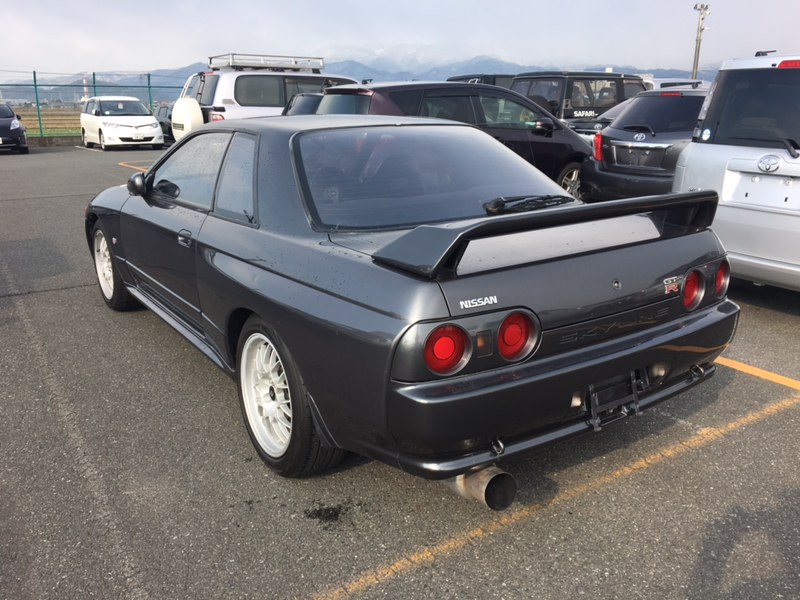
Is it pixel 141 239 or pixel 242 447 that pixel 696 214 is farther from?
pixel 141 239

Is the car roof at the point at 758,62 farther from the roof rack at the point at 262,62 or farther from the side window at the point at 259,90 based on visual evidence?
the roof rack at the point at 262,62

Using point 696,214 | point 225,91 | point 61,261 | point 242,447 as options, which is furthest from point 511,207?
point 225,91

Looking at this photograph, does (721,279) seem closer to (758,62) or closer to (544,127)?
(758,62)

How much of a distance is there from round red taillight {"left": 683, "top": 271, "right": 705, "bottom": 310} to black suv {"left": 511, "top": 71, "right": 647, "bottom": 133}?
989 centimetres

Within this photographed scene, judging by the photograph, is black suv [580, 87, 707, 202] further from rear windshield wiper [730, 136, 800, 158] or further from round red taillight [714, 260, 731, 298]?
round red taillight [714, 260, 731, 298]

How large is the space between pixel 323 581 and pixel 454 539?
20.3 inches

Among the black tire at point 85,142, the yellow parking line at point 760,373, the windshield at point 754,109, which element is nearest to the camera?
the yellow parking line at point 760,373

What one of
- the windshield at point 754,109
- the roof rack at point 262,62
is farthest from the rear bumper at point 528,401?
the roof rack at point 262,62

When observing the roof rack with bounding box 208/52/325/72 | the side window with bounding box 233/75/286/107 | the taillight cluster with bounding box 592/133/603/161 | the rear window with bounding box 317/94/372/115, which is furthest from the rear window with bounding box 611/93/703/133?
the roof rack with bounding box 208/52/325/72

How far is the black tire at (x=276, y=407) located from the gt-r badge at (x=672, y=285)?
1.47m

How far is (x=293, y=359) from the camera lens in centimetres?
266

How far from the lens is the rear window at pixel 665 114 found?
7223mm

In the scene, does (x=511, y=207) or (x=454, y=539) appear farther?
(x=511, y=207)

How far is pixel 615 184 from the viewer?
7.15m
